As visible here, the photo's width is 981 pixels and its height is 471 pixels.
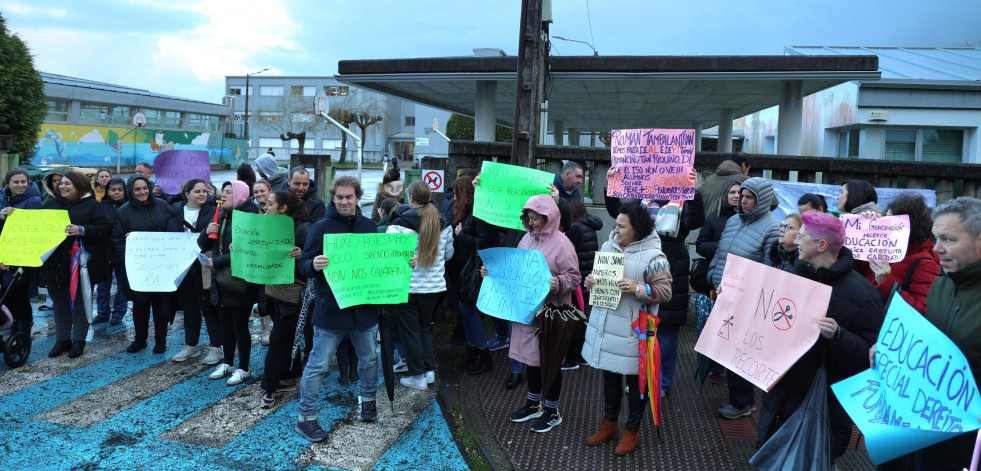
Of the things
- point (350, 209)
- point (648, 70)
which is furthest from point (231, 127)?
point (350, 209)

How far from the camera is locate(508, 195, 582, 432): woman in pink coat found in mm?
5199

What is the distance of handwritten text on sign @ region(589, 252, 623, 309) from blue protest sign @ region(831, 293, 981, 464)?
175cm

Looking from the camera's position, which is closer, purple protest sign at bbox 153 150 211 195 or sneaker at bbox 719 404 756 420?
sneaker at bbox 719 404 756 420

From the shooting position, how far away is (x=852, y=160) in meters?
7.96

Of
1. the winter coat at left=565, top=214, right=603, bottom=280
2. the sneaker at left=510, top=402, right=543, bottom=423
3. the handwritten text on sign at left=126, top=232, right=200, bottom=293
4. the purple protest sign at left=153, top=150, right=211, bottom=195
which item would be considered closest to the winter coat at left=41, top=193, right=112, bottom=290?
the handwritten text on sign at left=126, top=232, right=200, bottom=293

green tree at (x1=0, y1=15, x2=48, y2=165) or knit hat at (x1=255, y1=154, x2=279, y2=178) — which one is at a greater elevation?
Result: green tree at (x1=0, y1=15, x2=48, y2=165)

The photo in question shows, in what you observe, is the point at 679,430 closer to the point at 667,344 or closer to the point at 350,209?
the point at 667,344

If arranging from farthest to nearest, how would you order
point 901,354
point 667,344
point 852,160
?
point 852,160, point 667,344, point 901,354

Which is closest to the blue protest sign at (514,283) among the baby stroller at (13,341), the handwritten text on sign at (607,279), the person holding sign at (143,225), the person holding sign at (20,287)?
the handwritten text on sign at (607,279)

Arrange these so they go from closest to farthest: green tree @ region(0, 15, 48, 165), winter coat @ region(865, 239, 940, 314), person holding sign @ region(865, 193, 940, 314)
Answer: winter coat @ region(865, 239, 940, 314), person holding sign @ region(865, 193, 940, 314), green tree @ region(0, 15, 48, 165)

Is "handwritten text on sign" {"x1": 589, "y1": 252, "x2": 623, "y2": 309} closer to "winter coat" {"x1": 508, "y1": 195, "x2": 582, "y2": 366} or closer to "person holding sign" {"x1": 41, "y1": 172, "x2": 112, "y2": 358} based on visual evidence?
"winter coat" {"x1": 508, "y1": 195, "x2": 582, "y2": 366}

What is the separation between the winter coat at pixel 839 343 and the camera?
3.31 metres

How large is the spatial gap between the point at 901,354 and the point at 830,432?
0.87 metres

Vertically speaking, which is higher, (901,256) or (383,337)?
(901,256)
